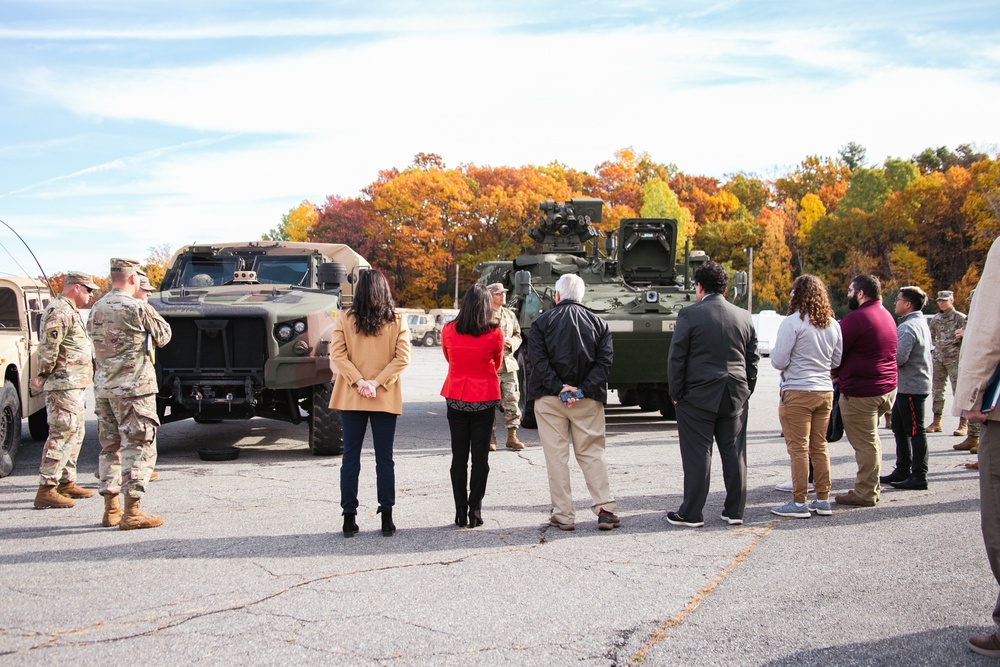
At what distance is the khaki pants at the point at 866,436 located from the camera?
6.62 meters

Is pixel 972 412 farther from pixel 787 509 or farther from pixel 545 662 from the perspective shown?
pixel 787 509

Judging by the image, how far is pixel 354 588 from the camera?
472cm

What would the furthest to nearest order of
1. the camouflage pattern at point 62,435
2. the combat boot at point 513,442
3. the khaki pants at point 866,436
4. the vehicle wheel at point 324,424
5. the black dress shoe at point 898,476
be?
the combat boot at point 513,442
the vehicle wheel at point 324,424
the black dress shoe at point 898,476
the camouflage pattern at point 62,435
the khaki pants at point 866,436

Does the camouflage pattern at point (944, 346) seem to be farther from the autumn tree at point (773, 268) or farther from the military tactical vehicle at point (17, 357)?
the autumn tree at point (773, 268)

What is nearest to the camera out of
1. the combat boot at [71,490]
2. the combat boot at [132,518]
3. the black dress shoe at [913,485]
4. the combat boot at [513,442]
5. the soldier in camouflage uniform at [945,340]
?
the combat boot at [132,518]

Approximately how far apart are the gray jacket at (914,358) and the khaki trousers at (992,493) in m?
3.75

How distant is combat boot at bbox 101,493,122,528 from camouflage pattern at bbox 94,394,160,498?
0.15ft

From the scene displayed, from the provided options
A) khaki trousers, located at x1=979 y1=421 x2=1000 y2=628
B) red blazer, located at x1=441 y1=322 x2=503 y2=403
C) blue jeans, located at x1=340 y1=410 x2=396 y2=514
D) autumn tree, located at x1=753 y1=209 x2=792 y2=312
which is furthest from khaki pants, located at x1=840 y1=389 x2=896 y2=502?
autumn tree, located at x1=753 y1=209 x2=792 y2=312

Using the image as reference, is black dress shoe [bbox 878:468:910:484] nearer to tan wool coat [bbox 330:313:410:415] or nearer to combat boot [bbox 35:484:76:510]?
tan wool coat [bbox 330:313:410:415]

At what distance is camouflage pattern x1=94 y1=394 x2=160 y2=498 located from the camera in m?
6.05

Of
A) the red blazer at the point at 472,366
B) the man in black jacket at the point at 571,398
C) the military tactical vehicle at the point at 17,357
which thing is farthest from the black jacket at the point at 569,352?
the military tactical vehicle at the point at 17,357

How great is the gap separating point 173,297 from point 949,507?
7.24 m

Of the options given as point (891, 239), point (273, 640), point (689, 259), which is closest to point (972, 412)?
point (273, 640)

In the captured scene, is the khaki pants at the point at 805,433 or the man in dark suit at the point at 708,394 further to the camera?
the khaki pants at the point at 805,433
